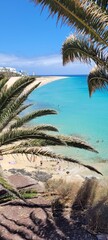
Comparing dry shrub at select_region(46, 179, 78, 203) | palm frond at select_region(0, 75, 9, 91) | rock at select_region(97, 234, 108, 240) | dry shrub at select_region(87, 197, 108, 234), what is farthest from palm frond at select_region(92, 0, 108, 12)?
dry shrub at select_region(46, 179, 78, 203)

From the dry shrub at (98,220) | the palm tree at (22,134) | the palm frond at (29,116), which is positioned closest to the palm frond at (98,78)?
the palm frond at (29,116)

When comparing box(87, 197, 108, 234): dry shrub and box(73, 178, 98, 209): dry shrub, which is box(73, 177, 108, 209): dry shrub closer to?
box(73, 178, 98, 209): dry shrub

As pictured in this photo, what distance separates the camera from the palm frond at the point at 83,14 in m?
6.03

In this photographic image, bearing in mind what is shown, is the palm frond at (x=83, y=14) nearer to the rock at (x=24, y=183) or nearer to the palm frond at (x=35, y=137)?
the palm frond at (x=35, y=137)

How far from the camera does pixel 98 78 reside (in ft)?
25.1

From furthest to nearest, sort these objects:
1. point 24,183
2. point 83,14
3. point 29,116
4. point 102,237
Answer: point 24,183 < point 29,116 < point 102,237 < point 83,14

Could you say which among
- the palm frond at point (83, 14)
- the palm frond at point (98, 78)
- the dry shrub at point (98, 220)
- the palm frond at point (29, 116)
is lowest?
the dry shrub at point (98, 220)

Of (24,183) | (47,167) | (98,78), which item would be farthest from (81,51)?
(47,167)

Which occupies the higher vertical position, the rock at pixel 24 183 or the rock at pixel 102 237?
the rock at pixel 24 183

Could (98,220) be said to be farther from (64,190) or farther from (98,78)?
(98,78)

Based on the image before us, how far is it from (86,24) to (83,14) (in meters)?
0.18

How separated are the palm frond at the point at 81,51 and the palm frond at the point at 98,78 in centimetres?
38

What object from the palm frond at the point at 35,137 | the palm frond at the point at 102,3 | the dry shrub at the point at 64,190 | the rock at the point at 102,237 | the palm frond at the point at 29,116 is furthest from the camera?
the dry shrub at the point at 64,190

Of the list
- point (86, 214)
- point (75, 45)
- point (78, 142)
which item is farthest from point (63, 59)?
point (86, 214)
